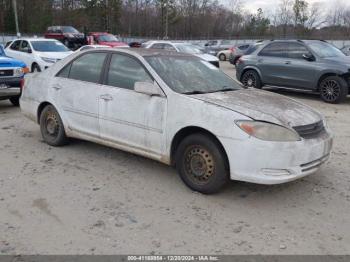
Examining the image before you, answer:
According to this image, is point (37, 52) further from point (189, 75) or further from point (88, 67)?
point (189, 75)

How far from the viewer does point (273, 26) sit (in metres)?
77.8

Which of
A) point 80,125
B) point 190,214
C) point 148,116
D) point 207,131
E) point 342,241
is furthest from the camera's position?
point 80,125

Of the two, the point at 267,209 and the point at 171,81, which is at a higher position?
the point at 171,81

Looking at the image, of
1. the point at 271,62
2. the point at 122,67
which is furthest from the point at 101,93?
the point at 271,62

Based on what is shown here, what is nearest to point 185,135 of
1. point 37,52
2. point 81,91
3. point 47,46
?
point 81,91

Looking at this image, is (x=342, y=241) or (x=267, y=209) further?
(x=267, y=209)

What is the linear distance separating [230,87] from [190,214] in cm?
211

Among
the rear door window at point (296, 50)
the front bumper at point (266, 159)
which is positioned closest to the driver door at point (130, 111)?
the front bumper at point (266, 159)

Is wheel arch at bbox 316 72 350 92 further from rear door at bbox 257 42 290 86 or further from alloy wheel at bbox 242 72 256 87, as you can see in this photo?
alloy wheel at bbox 242 72 256 87

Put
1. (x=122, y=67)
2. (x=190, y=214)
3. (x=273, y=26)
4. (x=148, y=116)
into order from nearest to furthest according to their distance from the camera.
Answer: (x=190, y=214) → (x=148, y=116) → (x=122, y=67) → (x=273, y=26)

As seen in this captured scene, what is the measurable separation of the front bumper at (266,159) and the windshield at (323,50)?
8.03 metres

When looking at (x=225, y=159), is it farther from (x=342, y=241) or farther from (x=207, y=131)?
(x=342, y=241)

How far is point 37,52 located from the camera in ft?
50.0

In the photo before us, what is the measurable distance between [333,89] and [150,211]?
8.46 metres
